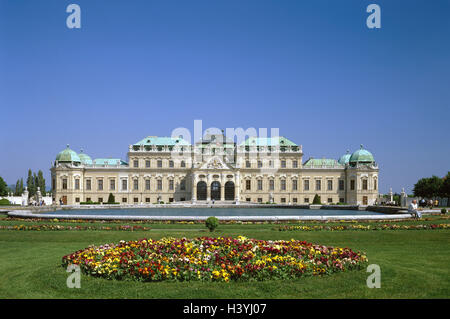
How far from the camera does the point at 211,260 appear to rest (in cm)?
Result: 1245

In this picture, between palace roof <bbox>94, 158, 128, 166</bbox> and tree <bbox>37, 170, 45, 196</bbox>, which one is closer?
palace roof <bbox>94, 158, 128, 166</bbox>

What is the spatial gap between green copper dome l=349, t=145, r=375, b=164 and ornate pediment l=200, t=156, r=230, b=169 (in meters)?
25.3

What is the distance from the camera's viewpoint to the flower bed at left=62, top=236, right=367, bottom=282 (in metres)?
11.3

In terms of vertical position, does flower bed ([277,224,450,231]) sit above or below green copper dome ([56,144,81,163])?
below

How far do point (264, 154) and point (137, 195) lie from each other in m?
27.1

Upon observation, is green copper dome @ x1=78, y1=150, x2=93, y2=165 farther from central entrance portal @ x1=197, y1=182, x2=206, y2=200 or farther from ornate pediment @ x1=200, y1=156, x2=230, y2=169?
ornate pediment @ x1=200, y1=156, x2=230, y2=169

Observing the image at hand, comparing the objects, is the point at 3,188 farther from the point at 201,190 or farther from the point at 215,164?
the point at 215,164

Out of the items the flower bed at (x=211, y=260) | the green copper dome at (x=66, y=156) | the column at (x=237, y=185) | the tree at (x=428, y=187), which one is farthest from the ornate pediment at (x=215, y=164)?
the flower bed at (x=211, y=260)

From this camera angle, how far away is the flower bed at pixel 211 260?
37.2 feet

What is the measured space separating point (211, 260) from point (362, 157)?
2980 inches

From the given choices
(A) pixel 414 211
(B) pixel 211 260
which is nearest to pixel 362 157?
(A) pixel 414 211

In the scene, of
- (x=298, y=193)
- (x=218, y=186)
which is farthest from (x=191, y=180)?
(x=298, y=193)

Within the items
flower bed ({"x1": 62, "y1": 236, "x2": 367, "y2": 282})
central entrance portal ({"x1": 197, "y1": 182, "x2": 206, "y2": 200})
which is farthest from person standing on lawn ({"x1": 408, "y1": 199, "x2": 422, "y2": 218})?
central entrance portal ({"x1": 197, "y1": 182, "x2": 206, "y2": 200})

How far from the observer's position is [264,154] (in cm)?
8662
